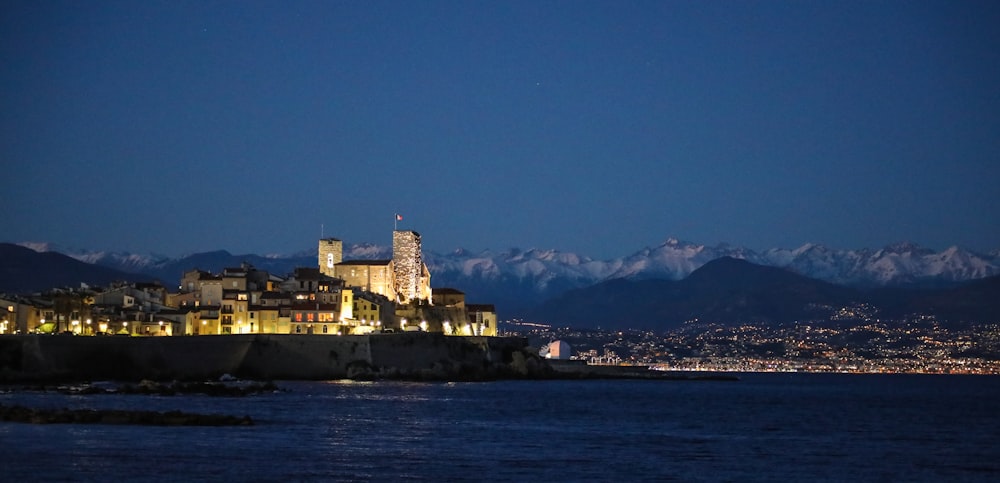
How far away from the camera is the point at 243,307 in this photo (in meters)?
99.2

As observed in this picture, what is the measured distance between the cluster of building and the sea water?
16645 mm

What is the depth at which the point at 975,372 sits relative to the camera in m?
199

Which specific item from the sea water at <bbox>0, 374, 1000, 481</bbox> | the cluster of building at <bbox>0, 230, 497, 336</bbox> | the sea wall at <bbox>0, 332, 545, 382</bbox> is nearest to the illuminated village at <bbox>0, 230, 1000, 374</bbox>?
the cluster of building at <bbox>0, 230, 497, 336</bbox>

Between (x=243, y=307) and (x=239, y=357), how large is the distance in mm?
9681

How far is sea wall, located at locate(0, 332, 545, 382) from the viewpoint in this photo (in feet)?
275

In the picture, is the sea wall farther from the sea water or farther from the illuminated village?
the sea water

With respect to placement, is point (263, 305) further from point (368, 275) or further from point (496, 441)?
point (496, 441)

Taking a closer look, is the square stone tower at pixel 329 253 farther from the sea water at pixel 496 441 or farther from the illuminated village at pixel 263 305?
the sea water at pixel 496 441

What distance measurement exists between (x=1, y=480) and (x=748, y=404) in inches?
2252

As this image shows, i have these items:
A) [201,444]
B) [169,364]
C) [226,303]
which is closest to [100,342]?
[169,364]

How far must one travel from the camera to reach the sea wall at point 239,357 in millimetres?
83750

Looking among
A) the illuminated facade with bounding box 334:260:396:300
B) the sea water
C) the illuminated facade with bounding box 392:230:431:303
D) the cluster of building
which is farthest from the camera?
the illuminated facade with bounding box 392:230:431:303

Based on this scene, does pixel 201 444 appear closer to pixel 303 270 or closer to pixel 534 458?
pixel 534 458

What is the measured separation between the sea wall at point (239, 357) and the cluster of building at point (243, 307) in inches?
148
